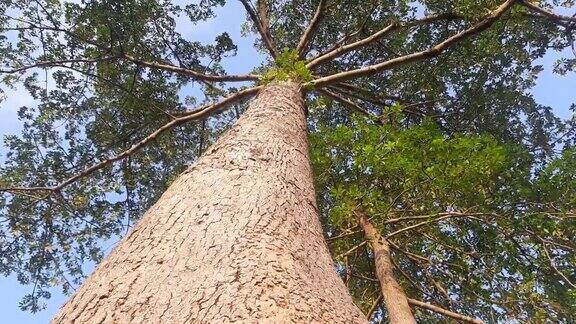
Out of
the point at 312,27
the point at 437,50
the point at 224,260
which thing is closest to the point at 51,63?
the point at 312,27

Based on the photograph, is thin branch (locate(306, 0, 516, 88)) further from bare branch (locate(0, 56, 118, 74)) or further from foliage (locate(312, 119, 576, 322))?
bare branch (locate(0, 56, 118, 74))

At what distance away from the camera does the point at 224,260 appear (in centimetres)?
158

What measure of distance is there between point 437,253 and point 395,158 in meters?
2.31

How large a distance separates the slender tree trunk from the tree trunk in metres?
1.72

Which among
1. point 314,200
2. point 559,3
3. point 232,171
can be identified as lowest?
point 314,200

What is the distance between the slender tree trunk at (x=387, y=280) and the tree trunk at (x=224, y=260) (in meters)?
1.72

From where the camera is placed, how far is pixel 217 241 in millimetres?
1714

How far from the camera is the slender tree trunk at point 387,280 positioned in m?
3.84

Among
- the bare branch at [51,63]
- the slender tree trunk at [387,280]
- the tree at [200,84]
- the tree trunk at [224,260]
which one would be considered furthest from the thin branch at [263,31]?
the tree trunk at [224,260]

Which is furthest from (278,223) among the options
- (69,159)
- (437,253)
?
(69,159)

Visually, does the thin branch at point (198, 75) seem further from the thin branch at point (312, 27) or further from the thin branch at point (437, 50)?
the thin branch at point (437, 50)

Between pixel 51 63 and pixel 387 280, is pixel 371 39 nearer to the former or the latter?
pixel 387 280

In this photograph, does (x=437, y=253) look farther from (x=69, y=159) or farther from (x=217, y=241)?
(x=69, y=159)

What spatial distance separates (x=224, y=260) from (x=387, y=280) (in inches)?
119
